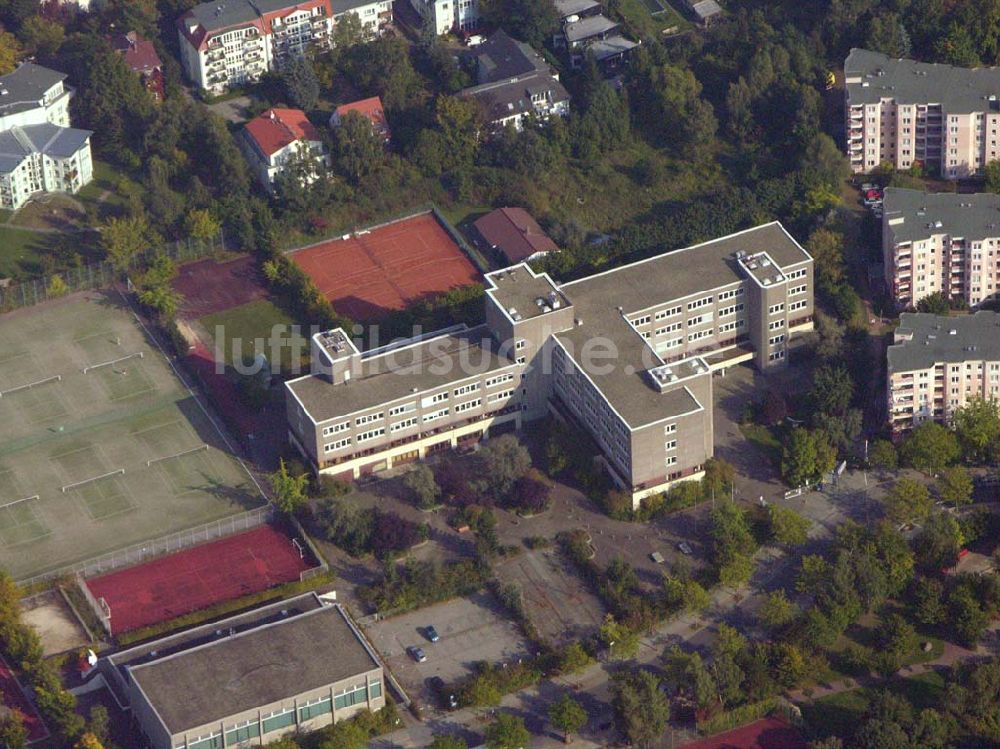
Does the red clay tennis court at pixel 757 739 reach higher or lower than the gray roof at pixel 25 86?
lower

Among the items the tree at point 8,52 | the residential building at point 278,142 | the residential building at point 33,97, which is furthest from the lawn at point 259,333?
the tree at point 8,52

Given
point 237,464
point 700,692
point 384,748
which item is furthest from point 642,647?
point 237,464

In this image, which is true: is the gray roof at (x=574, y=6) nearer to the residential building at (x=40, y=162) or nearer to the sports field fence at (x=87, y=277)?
the sports field fence at (x=87, y=277)

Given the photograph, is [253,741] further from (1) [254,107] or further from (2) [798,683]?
(1) [254,107]

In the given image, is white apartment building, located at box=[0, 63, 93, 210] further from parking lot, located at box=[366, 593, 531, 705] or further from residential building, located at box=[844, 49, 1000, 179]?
residential building, located at box=[844, 49, 1000, 179]

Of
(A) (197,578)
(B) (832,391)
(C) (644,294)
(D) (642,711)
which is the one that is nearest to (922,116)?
(C) (644,294)

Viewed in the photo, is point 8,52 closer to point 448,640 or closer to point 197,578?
point 197,578

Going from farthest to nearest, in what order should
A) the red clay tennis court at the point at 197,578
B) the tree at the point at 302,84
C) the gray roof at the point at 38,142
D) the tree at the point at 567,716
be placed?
1. the tree at the point at 302,84
2. the gray roof at the point at 38,142
3. the red clay tennis court at the point at 197,578
4. the tree at the point at 567,716
